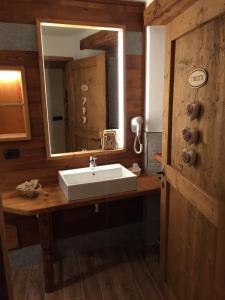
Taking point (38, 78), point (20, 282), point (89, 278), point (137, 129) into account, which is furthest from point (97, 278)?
point (38, 78)

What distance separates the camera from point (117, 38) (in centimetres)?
213

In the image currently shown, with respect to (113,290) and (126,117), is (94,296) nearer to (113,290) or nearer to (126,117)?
(113,290)

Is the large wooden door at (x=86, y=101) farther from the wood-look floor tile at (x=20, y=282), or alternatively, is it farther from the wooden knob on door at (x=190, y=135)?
the wood-look floor tile at (x=20, y=282)

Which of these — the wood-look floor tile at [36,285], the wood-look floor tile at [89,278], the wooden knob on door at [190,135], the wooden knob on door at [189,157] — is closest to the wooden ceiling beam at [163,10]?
the wooden knob on door at [190,135]

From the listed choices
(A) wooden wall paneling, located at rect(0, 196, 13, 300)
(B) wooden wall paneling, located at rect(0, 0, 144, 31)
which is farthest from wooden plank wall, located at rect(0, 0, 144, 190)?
(A) wooden wall paneling, located at rect(0, 196, 13, 300)

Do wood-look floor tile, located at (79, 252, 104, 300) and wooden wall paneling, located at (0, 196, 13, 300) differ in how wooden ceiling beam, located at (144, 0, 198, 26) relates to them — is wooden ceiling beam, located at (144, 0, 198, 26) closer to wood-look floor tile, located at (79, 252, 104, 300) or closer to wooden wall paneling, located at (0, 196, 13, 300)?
wooden wall paneling, located at (0, 196, 13, 300)

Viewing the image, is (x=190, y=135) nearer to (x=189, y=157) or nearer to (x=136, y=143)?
(x=189, y=157)

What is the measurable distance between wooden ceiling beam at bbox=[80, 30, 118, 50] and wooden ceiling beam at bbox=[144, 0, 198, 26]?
302 mm

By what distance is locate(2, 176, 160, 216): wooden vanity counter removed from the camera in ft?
5.62

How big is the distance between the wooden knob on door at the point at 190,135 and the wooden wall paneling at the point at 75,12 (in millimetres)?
1221

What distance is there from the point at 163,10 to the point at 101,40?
63cm

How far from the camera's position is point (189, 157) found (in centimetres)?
136

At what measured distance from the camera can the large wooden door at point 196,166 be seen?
3.66 ft

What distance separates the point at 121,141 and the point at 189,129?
1030mm
